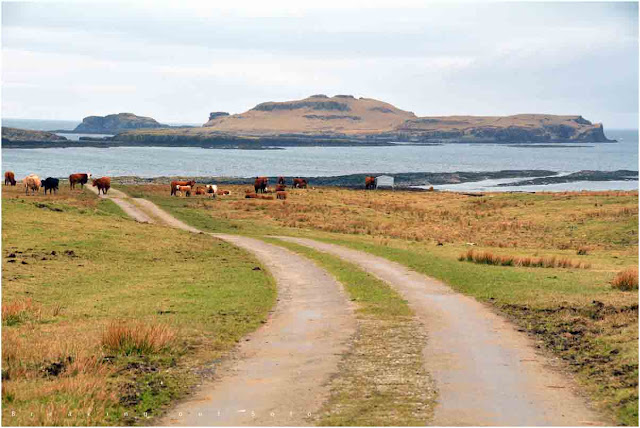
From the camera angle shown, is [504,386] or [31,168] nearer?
[504,386]

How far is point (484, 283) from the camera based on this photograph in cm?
2691

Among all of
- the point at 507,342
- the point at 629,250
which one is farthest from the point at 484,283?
the point at 629,250

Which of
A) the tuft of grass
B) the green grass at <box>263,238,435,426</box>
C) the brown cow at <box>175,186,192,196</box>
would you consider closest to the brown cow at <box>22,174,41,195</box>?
the brown cow at <box>175,186,192,196</box>

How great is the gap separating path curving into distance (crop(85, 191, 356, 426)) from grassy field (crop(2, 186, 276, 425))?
20.8 inches

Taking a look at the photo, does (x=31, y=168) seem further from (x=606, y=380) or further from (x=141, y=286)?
(x=606, y=380)

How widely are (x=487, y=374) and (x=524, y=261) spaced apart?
20933 mm

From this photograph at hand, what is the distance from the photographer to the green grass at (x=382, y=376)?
11898 millimetres

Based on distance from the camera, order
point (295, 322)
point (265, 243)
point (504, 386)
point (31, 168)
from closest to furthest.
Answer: point (504, 386)
point (295, 322)
point (265, 243)
point (31, 168)

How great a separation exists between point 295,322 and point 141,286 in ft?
27.7

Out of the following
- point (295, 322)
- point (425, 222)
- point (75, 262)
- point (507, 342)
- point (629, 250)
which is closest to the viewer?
point (507, 342)

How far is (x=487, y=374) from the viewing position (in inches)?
571

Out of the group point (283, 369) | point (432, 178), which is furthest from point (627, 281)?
point (432, 178)

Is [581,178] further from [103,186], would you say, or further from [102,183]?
[102,183]

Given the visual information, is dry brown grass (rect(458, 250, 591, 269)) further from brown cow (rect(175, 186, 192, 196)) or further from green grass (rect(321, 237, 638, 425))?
brown cow (rect(175, 186, 192, 196))
